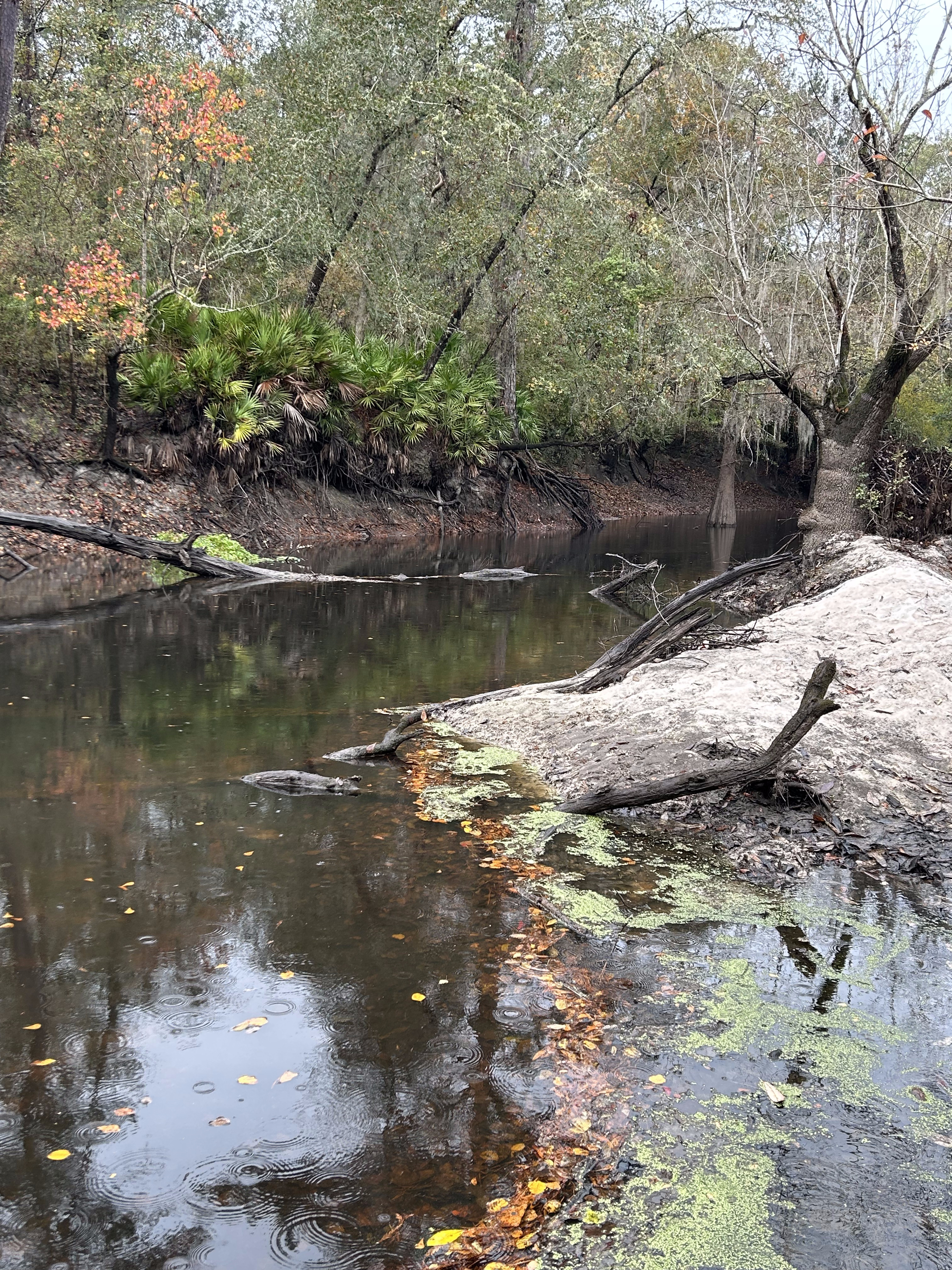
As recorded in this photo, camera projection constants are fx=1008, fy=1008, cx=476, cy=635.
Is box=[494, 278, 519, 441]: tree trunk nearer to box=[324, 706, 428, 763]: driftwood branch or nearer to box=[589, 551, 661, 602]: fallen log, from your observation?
box=[589, 551, 661, 602]: fallen log

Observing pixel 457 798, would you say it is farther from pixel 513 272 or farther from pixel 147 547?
pixel 513 272

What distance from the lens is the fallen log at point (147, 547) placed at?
14.6 meters

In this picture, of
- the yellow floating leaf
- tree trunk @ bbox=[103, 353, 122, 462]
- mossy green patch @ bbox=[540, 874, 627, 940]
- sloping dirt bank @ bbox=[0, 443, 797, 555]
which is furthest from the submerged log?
tree trunk @ bbox=[103, 353, 122, 462]

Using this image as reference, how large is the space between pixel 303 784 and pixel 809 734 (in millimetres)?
3649

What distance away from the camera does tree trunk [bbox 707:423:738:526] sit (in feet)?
108

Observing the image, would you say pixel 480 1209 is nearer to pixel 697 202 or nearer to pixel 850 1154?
pixel 850 1154

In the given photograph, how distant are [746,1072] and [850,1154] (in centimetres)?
55

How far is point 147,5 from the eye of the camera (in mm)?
21250

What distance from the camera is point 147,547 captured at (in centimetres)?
1546

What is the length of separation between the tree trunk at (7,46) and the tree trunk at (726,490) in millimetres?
25463

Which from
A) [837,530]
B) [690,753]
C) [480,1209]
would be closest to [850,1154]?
[480,1209]

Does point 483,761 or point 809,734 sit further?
point 483,761

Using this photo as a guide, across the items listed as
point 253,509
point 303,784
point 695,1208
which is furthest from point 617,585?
point 695,1208

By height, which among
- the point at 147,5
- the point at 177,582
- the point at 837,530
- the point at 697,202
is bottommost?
the point at 177,582
